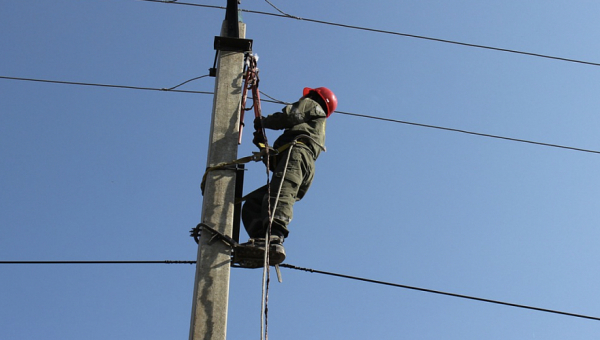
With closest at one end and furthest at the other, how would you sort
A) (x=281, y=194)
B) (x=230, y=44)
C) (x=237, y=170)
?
(x=237, y=170)
(x=281, y=194)
(x=230, y=44)

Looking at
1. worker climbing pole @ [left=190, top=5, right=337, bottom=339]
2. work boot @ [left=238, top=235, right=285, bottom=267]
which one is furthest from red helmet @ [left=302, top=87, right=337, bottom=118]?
work boot @ [left=238, top=235, right=285, bottom=267]

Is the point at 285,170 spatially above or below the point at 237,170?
above

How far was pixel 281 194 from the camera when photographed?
493 cm

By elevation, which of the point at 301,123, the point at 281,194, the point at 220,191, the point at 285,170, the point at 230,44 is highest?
the point at 230,44

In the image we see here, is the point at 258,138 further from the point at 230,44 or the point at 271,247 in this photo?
the point at 271,247

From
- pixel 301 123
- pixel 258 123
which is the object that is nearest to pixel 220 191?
pixel 258 123

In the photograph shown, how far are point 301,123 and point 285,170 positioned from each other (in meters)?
0.56

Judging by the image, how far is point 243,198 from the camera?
498 centimetres

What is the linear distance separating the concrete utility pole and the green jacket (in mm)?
432

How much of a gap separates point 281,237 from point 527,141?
3.17 metres

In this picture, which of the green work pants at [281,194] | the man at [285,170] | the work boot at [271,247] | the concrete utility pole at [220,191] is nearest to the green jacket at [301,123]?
the man at [285,170]

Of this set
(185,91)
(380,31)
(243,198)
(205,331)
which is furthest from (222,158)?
(380,31)

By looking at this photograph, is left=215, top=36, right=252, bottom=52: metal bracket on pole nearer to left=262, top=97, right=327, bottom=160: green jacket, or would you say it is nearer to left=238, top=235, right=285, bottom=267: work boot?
left=262, top=97, right=327, bottom=160: green jacket

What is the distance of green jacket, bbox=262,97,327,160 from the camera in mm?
5340
